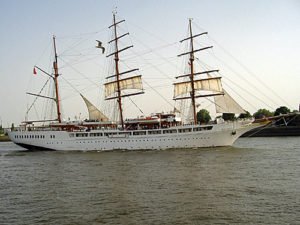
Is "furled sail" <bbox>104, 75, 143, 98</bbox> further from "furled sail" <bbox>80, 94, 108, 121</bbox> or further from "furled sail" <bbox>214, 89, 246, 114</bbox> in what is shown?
"furled sail" <bbox>214, 89, 246, 114</bbox>

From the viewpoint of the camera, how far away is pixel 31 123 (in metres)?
60.0

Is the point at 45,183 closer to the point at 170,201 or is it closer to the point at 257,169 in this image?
the point at 170,201

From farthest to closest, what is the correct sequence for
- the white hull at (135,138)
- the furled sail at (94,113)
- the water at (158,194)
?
1. the furled sail at (94,113)
2. the white hull at (135,138)
3. the water at (158,194)

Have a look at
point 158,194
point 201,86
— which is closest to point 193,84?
point 201,86

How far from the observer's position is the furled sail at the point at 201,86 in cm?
5500

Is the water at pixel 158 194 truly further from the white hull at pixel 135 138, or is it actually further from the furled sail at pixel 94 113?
the furled sail at pixel 94 113

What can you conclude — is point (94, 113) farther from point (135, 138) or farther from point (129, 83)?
point (135, 138)

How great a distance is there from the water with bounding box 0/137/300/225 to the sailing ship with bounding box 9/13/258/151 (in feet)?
60.8

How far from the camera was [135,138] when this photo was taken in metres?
52.3

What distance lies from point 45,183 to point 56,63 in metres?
40.1

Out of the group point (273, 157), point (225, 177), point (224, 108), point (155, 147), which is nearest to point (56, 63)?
point (155, 147)

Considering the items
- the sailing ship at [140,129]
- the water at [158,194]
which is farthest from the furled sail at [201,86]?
the water at [158,194]

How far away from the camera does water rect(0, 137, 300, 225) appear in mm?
15891

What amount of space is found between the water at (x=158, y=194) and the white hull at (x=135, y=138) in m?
18.3
